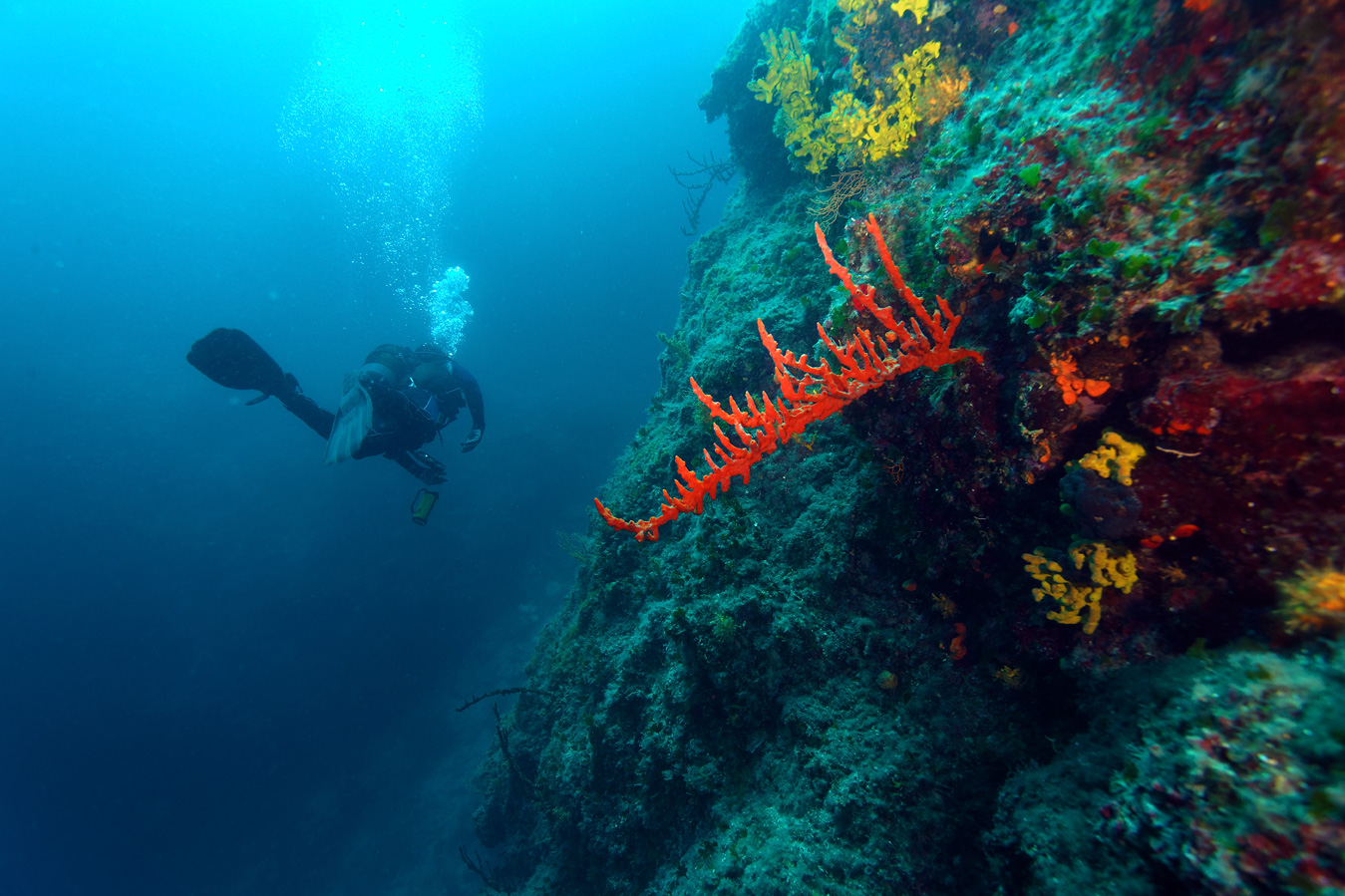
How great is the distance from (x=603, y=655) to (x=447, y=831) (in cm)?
1297

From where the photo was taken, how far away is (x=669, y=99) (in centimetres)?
6506

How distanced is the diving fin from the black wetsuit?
0.43 meters

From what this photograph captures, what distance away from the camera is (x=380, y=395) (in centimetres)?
845

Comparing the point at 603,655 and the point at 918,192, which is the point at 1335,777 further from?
the point at 603,655

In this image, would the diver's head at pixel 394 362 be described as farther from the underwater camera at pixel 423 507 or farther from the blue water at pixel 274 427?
the blue water at pixel 274 427

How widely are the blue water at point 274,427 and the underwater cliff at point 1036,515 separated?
46.5 feet

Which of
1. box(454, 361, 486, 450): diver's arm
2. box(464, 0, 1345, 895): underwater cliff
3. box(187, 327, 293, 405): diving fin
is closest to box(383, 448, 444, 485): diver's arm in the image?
box(454, 361, 486, 450): diver's arm

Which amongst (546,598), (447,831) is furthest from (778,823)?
(546,598)

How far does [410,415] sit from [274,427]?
1355 inches

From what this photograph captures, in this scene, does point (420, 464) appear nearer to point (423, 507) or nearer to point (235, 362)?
point (423, 507)

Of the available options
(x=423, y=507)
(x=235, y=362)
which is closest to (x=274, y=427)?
(x=235, y=362)

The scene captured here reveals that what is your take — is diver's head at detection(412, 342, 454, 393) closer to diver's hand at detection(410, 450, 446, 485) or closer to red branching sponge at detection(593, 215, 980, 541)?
diver's hand at detection(410, 450, 446, 485)

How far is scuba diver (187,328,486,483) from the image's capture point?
833 centimetres

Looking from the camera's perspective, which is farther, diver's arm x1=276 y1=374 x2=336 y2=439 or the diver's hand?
diver's arm x1=276 y1=374 x2=336 y2=439
